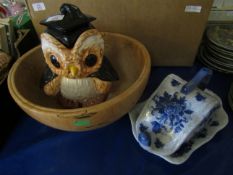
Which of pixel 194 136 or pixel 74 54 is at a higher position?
pixel 74 54

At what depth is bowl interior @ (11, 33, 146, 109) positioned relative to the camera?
44 cm

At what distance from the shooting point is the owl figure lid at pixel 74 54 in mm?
337

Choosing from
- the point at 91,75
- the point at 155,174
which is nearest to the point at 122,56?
the point at 91,75

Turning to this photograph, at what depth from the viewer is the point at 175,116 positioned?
1.28 ft

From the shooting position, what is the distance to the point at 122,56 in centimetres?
51

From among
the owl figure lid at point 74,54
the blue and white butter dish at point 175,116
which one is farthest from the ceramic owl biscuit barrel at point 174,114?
the owl figure lid at point 74,54

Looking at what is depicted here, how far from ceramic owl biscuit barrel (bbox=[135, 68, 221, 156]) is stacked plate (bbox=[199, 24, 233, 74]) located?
17 cm

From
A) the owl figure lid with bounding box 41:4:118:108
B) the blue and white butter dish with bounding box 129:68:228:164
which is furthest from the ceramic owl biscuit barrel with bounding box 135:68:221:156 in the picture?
the owl figure lid with bounding box 41:4:118:108

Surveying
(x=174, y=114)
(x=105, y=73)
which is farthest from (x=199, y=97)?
(x=105, y=73)

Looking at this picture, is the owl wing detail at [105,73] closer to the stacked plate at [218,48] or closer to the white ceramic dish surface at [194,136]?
the white ceramic dish surface at [194,136]

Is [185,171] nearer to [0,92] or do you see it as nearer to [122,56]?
[122,56]

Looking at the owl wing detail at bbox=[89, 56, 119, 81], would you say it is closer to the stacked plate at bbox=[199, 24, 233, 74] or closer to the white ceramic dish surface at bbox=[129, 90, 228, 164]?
the white ceramic dish surface at bbox=[129, 90, 228, 164]

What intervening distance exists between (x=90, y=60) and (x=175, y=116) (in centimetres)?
17

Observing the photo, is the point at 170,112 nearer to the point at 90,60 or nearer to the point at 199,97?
the point at 199,97
